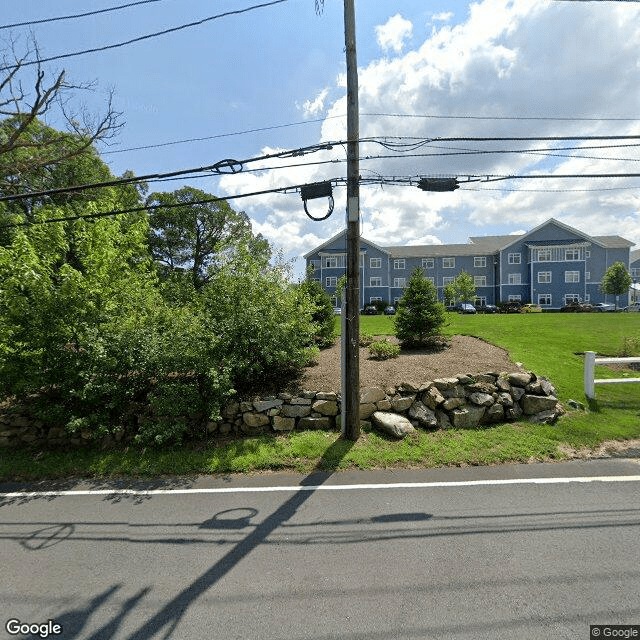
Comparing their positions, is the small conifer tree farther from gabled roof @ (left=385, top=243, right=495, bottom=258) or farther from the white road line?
gabled roof @ (left=385, top=243, right=495, bottom=258)

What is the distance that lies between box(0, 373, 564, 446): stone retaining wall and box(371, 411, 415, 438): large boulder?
0.7 inches

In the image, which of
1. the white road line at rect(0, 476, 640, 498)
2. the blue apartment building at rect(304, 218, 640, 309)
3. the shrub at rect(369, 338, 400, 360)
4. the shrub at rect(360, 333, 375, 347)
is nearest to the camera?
the white road line at rect(0, 476, 640, 498)

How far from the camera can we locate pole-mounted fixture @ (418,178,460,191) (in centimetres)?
629

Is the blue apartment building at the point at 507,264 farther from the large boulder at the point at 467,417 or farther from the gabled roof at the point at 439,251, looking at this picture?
the large boulder at the point at 467,417

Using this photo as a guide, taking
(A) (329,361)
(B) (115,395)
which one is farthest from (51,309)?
(A) (329,361)

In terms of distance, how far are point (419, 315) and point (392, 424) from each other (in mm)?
4875

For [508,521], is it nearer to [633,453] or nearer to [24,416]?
[633,453]

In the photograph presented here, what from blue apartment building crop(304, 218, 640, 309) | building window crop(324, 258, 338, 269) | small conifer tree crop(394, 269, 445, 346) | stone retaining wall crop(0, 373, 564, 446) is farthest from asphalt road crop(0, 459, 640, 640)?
building window crop(324, 258, 338, 269)

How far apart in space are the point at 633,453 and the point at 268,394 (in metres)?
6.33

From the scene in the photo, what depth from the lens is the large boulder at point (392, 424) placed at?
20.1 feet

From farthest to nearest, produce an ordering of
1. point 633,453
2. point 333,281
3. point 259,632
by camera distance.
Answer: point 333,281 < point 633,453 < point 259,632

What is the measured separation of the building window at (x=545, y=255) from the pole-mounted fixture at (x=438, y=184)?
45476mm

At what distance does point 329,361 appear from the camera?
29.6 feet

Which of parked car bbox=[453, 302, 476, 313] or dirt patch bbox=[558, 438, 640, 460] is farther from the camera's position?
parked car bbox=[453, 302, 476, 313]
